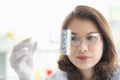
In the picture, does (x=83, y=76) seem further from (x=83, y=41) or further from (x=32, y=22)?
(x=32, y=22)

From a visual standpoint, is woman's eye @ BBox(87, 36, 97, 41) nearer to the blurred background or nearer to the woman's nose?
the woman's nose

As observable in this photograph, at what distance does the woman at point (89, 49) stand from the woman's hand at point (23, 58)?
10cm

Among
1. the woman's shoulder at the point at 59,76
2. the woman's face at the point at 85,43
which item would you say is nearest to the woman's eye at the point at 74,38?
the woman's face at the point at 85,43

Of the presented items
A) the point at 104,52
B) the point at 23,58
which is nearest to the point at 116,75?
the point at 104,52

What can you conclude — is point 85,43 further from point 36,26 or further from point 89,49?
point 36,26

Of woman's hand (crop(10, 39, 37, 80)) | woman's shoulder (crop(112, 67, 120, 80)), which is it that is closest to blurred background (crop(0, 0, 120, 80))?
woman's hand (crop(10, 39, 37, 80))

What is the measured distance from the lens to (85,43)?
529mm

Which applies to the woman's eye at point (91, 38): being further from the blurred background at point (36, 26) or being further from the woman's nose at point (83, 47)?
the blurred background at point (36, 26)

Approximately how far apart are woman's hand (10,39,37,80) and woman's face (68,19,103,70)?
0.15 metres

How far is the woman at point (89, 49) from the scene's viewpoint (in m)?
0.53

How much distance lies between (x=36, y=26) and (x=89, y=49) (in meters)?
0.23

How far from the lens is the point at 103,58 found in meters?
0.57

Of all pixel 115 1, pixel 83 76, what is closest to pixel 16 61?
pixel 83 76

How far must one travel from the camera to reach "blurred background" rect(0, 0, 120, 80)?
668 millimetres
